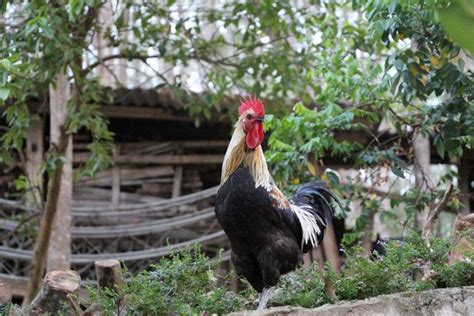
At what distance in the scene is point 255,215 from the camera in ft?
13.1

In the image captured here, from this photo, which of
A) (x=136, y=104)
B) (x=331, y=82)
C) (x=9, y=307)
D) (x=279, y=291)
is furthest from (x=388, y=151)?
(x=136, y=104)

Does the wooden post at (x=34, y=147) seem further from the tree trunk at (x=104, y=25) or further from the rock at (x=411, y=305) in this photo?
the rock at (x=411, y=305)

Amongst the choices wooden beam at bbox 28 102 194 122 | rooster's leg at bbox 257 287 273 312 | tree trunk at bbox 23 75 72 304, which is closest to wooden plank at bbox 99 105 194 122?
wooden beam at bbox 28 102 194 122

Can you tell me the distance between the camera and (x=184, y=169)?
34.2 feet

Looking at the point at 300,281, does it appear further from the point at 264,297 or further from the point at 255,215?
the point at 255,215

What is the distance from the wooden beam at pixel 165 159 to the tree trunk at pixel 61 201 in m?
1.92

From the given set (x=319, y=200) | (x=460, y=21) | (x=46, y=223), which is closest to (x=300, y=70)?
(x=46, y=223)

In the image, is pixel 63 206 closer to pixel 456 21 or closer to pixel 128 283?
pixel 128 283

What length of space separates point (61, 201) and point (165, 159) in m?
2.46

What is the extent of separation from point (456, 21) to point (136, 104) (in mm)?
9204

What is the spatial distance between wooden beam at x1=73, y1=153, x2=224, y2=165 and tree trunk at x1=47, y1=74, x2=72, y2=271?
1919mm

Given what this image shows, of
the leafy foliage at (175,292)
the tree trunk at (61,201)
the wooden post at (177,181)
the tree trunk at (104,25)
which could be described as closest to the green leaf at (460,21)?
the leafy foliage at (175,292)

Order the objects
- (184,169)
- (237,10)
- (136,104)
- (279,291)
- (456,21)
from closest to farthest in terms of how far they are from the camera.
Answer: (456,21) → (279,291) → (237,10) → (136,104) → (184,169)

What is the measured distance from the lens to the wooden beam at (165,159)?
996cm
